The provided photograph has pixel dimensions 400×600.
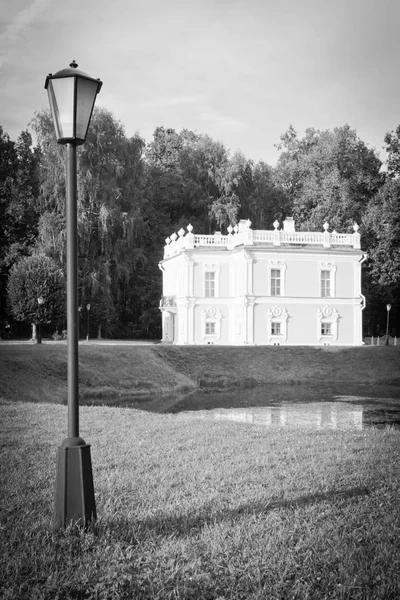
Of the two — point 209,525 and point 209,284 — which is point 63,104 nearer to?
point 209,525

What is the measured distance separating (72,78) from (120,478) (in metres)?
4.34

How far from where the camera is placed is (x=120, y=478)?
23.3 feet

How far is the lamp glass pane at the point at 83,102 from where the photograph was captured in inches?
211

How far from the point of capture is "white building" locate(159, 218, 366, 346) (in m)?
35.2

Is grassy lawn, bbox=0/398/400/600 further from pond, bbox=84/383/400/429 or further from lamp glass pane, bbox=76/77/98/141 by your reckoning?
pond, bbox=84/383/400/429

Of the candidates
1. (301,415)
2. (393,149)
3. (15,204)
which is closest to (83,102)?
(301,415)

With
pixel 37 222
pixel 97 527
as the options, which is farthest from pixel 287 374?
pixel 97 527

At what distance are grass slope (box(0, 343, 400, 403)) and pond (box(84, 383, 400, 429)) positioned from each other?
202cm

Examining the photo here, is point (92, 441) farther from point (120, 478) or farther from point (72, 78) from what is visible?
point (72, 78)

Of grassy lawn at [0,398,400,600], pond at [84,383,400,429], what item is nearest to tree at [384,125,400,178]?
pond at [84,383,400,429]

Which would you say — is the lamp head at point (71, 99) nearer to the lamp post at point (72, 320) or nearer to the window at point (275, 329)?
the lamp post at point (72, 320)

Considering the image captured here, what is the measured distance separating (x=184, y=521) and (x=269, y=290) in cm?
3031

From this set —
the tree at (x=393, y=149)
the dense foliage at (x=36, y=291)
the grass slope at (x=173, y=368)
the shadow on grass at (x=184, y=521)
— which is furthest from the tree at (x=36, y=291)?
A: the shadow on grass at (x=184, y=521)

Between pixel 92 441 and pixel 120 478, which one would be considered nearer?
pixel 120 478
